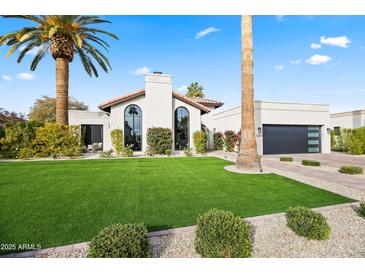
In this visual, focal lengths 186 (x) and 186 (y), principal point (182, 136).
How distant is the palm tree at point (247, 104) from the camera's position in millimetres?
9648

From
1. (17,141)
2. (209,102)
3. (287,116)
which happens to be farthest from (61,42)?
(287,116)

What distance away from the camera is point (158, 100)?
17.1 m

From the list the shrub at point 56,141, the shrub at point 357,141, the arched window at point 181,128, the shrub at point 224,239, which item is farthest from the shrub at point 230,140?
the shrub at point 224,239

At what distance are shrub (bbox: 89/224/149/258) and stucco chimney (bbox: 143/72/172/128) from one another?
47.6ft

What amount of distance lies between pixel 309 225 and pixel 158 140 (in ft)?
45.4

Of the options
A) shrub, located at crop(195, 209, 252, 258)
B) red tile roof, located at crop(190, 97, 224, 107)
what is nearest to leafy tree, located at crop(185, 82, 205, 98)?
red tile roof, located at crop(190, 97, 224, 107)

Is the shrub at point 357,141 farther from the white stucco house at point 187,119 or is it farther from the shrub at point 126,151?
the shrub at point 126,151

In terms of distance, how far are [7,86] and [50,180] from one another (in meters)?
13.7

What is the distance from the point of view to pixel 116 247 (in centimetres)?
257

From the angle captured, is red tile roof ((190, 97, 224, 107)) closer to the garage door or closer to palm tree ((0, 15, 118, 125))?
the garage door

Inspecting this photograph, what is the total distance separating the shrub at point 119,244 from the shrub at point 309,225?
289 cm

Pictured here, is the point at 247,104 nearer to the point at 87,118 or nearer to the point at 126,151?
the point at 126,151

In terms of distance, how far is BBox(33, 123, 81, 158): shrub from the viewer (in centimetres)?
1439
